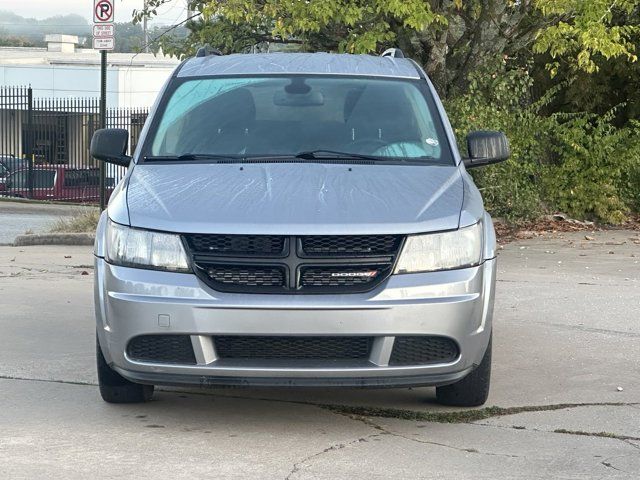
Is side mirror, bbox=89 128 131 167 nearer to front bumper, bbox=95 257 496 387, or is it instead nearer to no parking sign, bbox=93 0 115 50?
front bumper, bbox=95 257 496 387

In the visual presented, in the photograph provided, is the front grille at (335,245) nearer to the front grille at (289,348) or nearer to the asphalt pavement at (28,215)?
the front grille at (289,348)

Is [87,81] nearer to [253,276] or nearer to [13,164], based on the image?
[13,164]

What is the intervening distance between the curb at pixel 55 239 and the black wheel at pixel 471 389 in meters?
10.1

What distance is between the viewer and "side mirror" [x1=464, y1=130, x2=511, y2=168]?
7336 millimetres

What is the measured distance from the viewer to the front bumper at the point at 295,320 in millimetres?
5668

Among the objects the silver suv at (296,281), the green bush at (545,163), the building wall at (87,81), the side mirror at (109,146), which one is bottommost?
the building wall at (87,81)

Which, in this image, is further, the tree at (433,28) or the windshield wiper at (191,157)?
the tree at (433,28)

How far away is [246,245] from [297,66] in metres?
2.20

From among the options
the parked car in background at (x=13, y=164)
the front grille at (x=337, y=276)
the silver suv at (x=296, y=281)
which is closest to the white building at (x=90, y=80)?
the parked car in background at (x=13, y=164)

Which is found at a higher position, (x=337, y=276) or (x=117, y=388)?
(x=337, y=276)

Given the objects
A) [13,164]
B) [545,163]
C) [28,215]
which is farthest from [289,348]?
[13,164]

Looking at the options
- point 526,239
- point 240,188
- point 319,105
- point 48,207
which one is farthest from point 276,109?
point 48,207

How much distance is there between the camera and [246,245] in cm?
577

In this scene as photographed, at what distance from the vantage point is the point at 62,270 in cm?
1299
